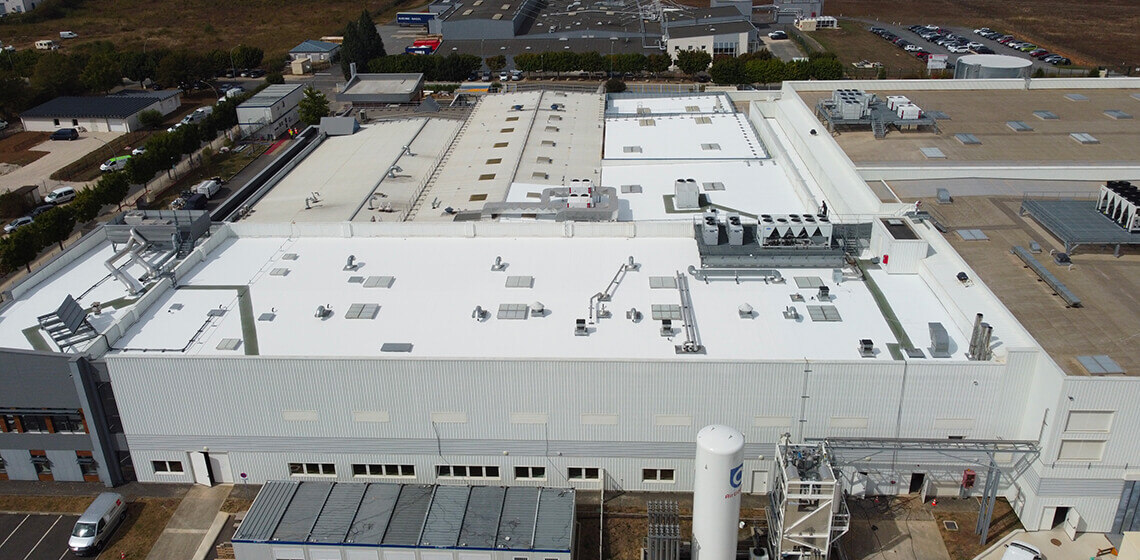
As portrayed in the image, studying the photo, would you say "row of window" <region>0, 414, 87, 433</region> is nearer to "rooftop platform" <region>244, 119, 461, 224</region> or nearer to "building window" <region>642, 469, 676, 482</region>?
"rooftop platform" <region>244, 119, 461, 224</region>

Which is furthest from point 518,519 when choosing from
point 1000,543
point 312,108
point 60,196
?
point 312,108

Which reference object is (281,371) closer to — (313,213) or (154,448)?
(154,448)

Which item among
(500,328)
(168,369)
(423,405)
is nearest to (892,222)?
(500,328)

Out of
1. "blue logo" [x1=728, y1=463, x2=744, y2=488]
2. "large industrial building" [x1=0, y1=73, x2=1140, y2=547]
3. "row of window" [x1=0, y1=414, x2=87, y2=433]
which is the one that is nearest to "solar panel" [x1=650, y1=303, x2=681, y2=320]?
"large industrial building" [x1=0, y1=73, x2=1140, y2=547]

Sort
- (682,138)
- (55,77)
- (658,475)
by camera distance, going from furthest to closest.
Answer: (55,77) < (682,138) < (658,475)

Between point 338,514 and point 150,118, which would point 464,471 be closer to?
point 338,514

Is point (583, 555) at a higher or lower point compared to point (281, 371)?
lower
